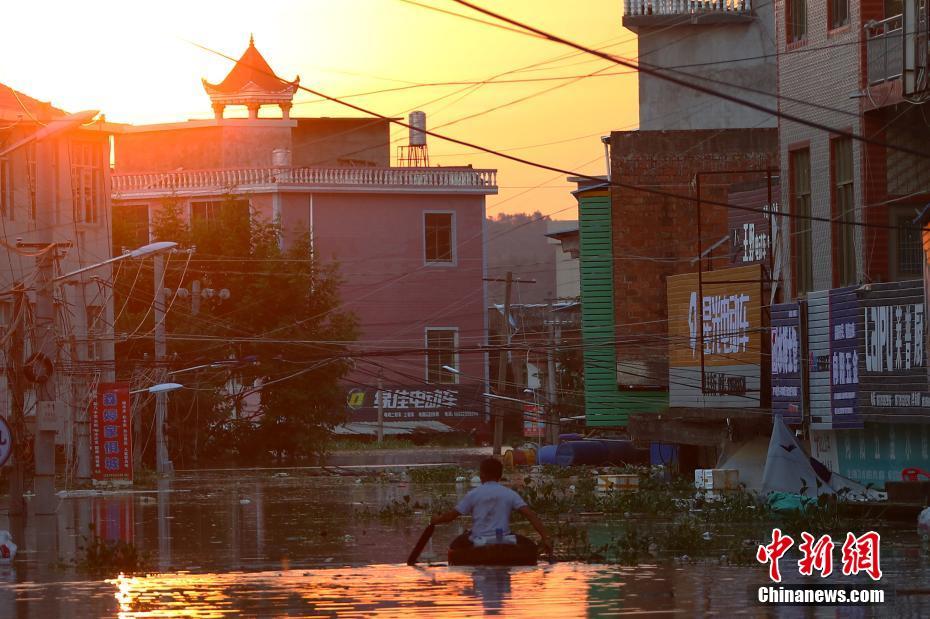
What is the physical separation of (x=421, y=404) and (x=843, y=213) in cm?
4670

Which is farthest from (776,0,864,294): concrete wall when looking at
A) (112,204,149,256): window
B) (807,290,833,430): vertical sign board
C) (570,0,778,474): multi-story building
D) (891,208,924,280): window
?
(112,204,149,256): window

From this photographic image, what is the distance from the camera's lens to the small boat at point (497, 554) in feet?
61.9

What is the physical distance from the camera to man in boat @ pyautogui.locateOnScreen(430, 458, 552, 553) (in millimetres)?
18531

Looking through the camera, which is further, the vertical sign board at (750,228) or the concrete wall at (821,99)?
the vertical sign board at (750,228)

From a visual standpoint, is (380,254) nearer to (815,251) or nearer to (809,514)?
(815,251)

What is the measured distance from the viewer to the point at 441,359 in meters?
76.4

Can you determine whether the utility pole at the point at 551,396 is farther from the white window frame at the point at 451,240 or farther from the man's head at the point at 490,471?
the man's head at the point at 490,471

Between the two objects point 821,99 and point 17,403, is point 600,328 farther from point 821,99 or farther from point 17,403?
point 17,403

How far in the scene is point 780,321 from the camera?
34375 mm

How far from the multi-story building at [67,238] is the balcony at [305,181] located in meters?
18.0

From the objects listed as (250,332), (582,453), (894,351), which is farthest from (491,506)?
(250,332)

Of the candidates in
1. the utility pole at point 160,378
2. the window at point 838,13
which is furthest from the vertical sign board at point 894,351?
the utility pole at point 160,378

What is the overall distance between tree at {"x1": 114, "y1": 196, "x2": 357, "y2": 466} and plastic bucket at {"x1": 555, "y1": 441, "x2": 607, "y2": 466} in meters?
12.2

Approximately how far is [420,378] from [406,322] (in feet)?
8.07
